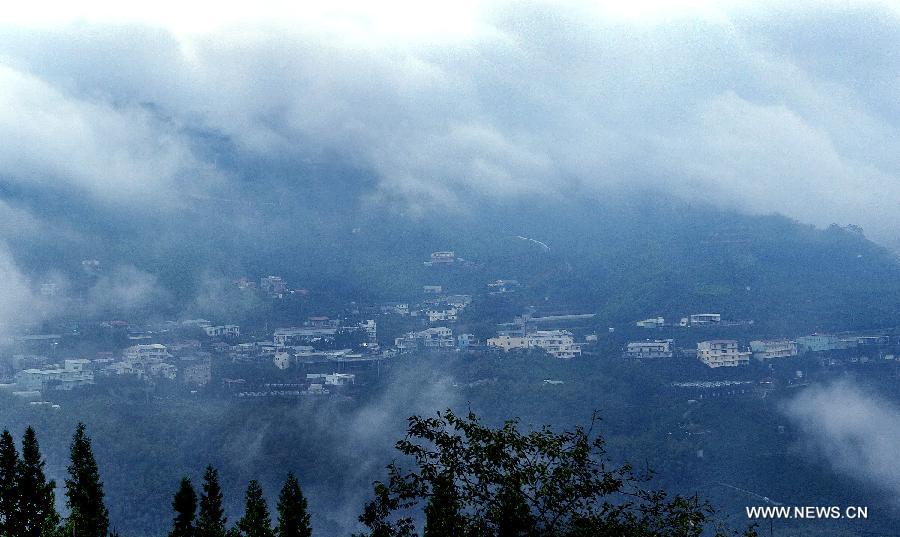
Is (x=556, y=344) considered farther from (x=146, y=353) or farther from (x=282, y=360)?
(x=146, y=353)

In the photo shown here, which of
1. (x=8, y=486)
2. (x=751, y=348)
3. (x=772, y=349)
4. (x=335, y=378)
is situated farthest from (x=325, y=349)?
(x=8, y=486)

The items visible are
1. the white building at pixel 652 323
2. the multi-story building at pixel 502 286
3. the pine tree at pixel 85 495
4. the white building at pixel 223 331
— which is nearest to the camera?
the pine tree at pixel 85 495

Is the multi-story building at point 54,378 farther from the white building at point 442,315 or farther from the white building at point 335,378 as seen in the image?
the white building at point 442,315

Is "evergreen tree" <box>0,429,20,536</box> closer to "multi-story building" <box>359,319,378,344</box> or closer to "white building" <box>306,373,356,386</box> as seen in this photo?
"white building" <box>306,373,356,386</box>

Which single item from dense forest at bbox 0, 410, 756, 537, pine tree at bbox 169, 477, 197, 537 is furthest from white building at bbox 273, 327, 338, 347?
dense forest at bbox 0, 410, 756, 537

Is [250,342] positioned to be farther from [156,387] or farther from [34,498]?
[34,498]

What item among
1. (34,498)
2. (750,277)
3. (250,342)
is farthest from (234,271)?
(34,498)

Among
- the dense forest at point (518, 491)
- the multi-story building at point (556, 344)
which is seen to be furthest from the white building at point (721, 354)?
the dense forest at point (518, 491)

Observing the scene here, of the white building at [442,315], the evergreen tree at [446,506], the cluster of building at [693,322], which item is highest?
the white building at [442,315]
